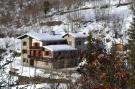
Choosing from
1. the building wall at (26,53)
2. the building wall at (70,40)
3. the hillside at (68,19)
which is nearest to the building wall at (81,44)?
the building wall at (70,40)

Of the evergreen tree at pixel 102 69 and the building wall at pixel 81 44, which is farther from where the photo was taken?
the building wall at pixel 81 44

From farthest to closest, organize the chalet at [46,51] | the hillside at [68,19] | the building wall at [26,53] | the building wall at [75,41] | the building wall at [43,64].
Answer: the hillside at [68,19] → the building wall at [75,41] → the building wall at [26,53] → the chalet at [46,51] → the building wall at [43,64]

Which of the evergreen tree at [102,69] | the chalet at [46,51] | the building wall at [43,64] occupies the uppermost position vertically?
the evergreen tree at [102,69]

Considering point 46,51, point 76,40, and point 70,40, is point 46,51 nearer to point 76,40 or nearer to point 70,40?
point 70,40

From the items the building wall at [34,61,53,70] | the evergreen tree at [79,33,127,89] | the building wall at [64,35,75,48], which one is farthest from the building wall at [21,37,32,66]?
the evergreen tree at [79,33,127,89]

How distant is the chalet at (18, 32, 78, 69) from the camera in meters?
29.6

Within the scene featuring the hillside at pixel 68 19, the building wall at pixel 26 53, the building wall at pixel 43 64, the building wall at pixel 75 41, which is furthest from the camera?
the hillside at pixel 68 19

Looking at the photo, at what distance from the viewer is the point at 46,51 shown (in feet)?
102

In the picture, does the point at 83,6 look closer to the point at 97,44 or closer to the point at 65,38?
the point at 65,38

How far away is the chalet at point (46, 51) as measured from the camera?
29.6 meters

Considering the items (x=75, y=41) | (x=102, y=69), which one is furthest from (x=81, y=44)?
(x=102, y=69)

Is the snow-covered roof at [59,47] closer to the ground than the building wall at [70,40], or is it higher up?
closer to the ground

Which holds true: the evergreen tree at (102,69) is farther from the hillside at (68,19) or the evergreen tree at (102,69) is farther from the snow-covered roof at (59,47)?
the hillside at (68,19)

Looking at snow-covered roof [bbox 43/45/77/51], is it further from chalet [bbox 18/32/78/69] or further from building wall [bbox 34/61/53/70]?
building wall [bbox 34/61/53/70]
